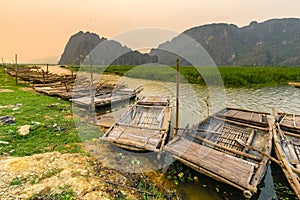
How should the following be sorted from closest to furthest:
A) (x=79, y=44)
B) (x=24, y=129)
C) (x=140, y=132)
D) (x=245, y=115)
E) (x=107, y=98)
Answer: (x=140, y=132)
(x=24, y=129)
(x=245, y=115)
(x=107, y=98)
(x=79, y=44)

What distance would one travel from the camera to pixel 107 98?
43.1 feet

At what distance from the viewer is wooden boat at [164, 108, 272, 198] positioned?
13.8 feet

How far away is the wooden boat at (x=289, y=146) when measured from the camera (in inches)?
169

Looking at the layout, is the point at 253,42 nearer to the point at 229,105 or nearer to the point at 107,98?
the point at 229,105

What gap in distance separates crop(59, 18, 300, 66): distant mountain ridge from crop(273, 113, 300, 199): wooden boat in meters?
61.4

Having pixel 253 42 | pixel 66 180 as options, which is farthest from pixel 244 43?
pixel 66 180

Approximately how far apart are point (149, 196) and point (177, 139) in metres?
2.09

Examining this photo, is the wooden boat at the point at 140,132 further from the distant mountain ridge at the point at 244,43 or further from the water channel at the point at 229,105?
the distant mountain ridge at the point at 244,43

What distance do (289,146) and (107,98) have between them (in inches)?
421

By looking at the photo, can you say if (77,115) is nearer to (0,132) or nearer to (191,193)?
(0,132)

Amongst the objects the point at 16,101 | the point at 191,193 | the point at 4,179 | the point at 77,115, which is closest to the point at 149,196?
the point at 191,193

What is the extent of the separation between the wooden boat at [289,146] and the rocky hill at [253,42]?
69181mm

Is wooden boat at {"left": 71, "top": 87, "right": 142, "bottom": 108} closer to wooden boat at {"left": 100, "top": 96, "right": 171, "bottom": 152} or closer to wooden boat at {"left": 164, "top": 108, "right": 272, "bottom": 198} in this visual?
wooden boat at {"left": 100, "top": 96, "right": 171, "bottom": 152}

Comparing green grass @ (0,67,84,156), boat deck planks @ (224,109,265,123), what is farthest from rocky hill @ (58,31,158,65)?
boat deck planks @ (224,109,265,123)
